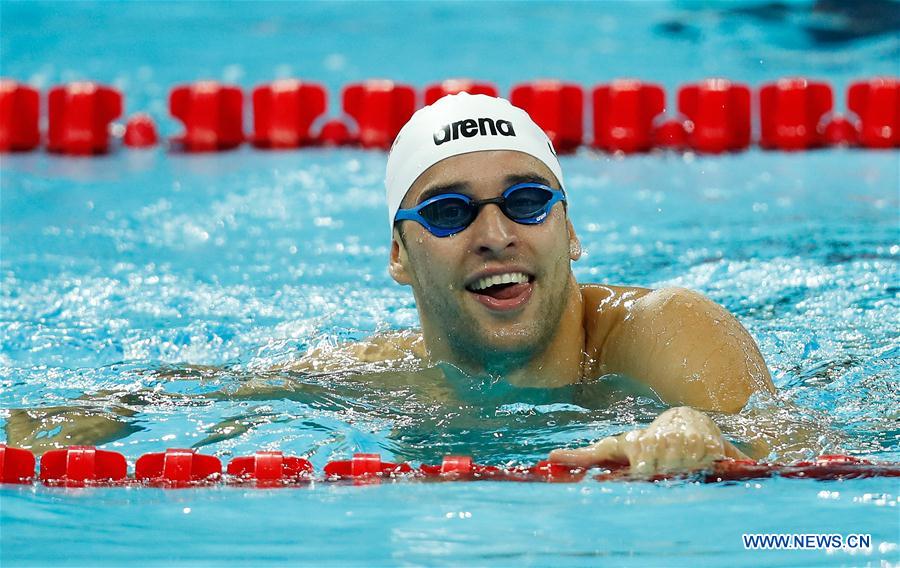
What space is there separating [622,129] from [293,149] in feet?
7.23

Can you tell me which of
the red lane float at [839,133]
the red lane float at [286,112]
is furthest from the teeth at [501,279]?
the red lane float at [839,133]

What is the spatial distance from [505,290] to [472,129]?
0.46 m

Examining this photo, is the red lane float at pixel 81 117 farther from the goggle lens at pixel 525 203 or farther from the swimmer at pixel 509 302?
the goggle lens at pixel 525 203

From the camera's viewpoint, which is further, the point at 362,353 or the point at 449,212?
the point at 362,353

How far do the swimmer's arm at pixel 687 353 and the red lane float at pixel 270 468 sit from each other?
0.83 metres

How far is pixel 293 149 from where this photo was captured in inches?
332

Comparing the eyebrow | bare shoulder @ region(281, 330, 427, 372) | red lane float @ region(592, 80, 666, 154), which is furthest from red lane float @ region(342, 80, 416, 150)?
the eyebrow

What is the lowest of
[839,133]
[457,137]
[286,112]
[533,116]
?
[457,137]

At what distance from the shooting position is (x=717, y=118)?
821cm

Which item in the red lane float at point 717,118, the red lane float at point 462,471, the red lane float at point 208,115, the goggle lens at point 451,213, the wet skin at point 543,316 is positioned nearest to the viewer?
the red lane float at point 462,471

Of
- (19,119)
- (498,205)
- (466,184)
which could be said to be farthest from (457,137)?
(19,119)

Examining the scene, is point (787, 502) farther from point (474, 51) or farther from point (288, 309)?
point (474, 51)

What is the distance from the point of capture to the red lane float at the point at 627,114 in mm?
8172

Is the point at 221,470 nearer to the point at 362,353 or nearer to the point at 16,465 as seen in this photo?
the point at 16,465
